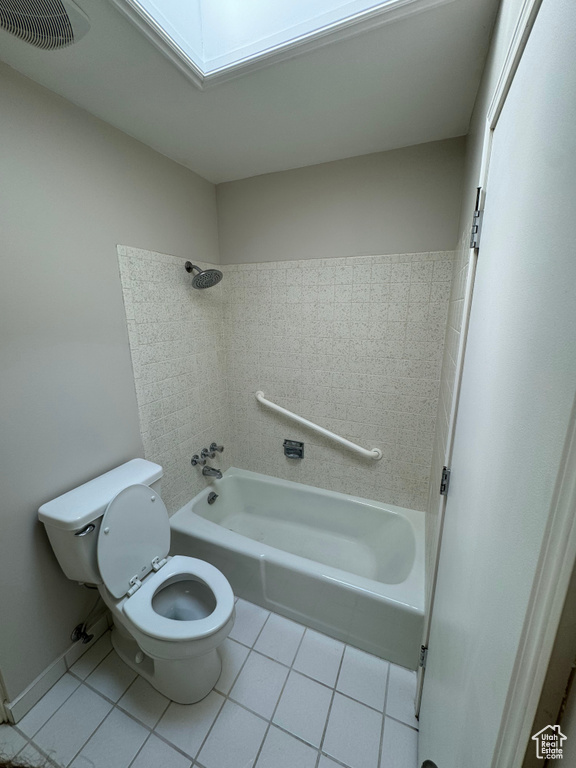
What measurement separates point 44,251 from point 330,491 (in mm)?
1956

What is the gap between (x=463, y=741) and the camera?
0.54m

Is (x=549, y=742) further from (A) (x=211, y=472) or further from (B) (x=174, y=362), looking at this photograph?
(A) (x=211, y=472)

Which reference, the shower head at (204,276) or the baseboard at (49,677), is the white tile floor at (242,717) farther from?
the shower head at (204,276)

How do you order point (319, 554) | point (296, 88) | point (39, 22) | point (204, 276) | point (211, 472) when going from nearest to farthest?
point (39, 22), point (296, 88), point (204, 276), point (319, 554), point (211, 472)

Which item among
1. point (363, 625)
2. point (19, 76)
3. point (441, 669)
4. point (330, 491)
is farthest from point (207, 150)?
point (363, 625)

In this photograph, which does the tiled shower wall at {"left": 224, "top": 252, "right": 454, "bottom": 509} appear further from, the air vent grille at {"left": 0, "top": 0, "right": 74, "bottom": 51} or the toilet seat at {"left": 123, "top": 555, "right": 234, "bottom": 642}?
the air vent grille at {"left": 0, "top": 0, "right": 74, "bottom": 51}

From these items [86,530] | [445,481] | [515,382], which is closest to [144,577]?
[86,530]

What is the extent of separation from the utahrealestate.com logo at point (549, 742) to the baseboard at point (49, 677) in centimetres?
178

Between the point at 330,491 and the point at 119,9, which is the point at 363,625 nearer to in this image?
the point at 330,491

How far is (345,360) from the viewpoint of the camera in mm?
1849

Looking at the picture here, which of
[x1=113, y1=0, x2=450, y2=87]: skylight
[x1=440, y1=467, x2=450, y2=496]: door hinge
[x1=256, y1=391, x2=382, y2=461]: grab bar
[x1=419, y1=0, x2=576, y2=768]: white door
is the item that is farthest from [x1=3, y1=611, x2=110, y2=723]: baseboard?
[x1=113, y1=0, x2=450, y2=87]: skylight

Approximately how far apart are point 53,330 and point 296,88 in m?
1.29

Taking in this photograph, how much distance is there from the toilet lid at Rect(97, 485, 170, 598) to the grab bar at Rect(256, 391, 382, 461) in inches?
35.3

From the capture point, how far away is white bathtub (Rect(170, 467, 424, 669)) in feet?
4.42
